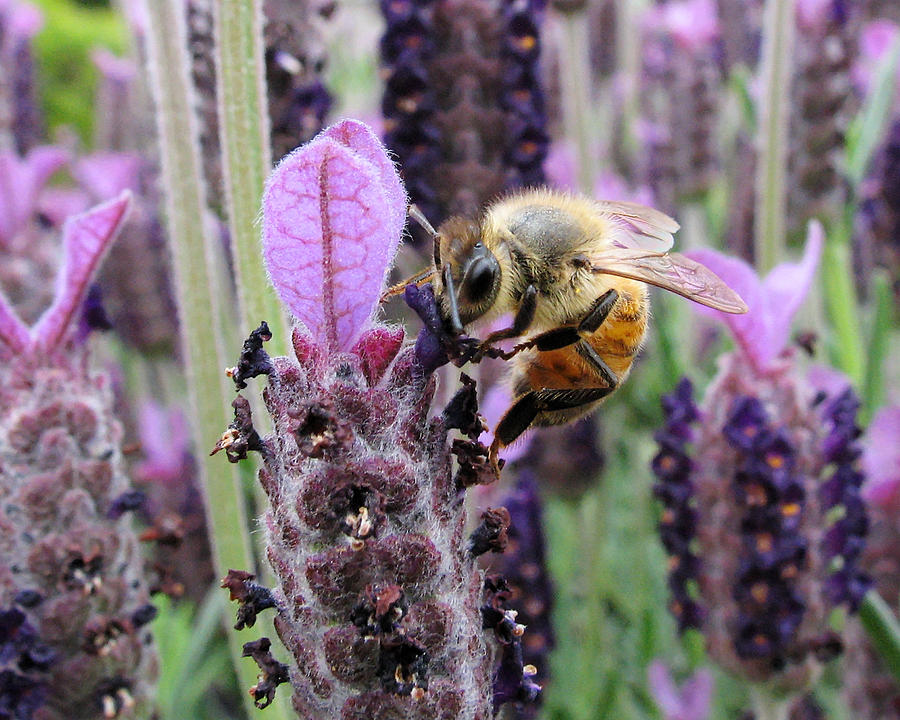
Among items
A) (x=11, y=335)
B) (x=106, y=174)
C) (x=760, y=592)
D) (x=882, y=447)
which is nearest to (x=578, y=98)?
(x=882, y=447)

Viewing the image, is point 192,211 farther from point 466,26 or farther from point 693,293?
point 466,26

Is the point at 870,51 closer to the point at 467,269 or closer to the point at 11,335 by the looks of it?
the point at 467,269

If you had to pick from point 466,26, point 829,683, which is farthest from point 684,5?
point 829,683

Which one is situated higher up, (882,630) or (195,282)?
(195,282)

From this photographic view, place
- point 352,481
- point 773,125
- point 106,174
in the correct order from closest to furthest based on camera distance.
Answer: point 352,481, point 773,125, point 106,174

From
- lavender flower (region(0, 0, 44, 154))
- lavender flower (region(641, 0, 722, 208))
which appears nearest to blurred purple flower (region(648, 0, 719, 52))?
lavender flower (region(641, 0, 722, 208))

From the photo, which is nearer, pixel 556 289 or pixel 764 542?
pixel 556 289
